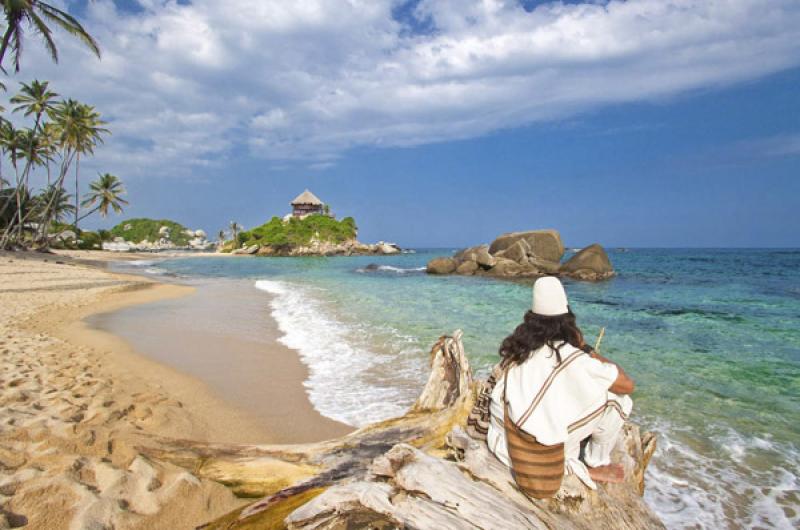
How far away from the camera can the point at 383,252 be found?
89.8m

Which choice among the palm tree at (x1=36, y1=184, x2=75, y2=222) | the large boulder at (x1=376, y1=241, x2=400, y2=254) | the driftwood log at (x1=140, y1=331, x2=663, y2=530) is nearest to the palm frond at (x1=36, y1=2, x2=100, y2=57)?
the driftwood log at (x1=140, y1=331, x2=663, y2=530)

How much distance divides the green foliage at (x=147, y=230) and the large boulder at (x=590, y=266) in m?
119

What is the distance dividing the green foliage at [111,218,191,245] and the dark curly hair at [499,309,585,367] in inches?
5243

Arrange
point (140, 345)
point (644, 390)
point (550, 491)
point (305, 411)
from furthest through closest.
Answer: point (140, 345) < point (644, 390) < point (305, 411) < point (550, 491)

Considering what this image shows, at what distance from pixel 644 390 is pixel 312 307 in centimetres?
1148

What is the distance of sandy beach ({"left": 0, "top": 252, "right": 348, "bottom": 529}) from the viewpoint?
3012 mm

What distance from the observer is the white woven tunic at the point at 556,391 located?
240cm

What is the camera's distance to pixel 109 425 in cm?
440

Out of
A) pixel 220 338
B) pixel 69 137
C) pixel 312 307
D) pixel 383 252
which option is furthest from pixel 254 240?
pixel 220 338

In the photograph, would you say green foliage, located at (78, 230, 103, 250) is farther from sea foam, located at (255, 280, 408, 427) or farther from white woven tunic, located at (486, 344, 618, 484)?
white woven tunic, located at (486, 344, 618, 484)

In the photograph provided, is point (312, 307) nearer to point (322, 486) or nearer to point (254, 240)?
point (322, 486)

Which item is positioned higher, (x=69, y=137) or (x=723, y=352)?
(x=69, y=137)

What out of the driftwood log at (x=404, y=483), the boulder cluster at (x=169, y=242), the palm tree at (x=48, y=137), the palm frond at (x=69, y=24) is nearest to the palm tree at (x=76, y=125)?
the palm tree at (x=48, y=137)

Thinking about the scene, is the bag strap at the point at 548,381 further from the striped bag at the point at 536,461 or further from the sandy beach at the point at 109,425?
the sandy beach at the point at 109,425
